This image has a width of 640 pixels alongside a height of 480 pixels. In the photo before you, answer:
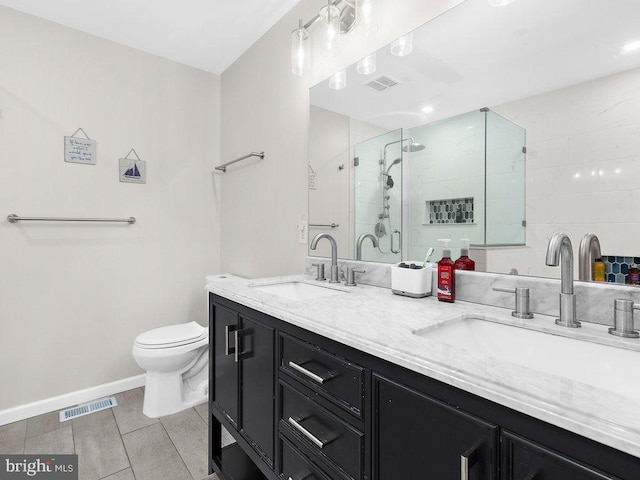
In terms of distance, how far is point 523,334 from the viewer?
35.3 inches

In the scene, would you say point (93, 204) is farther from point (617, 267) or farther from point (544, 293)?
point (617, 267)

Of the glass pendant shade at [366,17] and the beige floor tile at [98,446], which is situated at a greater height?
the glass pendant shade at [366,17]

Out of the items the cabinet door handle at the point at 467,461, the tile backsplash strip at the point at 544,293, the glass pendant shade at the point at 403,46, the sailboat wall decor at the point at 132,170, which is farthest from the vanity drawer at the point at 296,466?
the sailboat wall decor at the point at 132,170

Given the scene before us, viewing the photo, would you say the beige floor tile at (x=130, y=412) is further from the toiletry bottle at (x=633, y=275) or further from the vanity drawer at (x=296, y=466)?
the toiletry bottle at (x=633, y=275)

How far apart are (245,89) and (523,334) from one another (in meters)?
2.38

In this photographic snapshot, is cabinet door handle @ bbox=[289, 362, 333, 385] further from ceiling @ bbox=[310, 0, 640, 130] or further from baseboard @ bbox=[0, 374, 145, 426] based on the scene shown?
baseboard @ bbox=[0, 374, 145, 426]

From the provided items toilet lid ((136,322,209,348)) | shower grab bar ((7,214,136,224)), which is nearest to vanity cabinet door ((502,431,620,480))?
toilet lid ((136,322,209,348))

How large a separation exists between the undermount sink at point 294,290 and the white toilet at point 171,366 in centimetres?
76

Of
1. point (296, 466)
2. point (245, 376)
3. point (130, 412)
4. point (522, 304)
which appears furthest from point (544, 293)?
point (130, 412)

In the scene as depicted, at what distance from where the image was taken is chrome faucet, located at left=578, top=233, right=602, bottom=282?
0.92 meters

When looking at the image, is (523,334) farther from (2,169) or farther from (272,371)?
(2,169)

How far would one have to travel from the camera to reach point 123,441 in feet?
5.78

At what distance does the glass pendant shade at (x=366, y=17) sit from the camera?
1.47 meters

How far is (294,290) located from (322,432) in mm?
838
